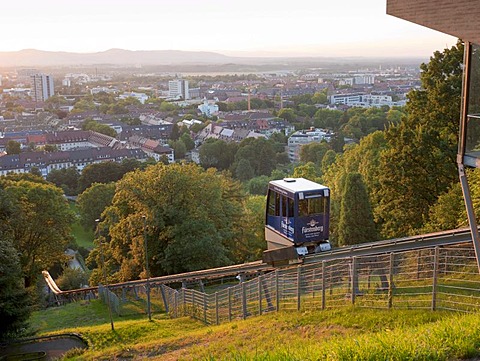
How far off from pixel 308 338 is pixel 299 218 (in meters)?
8.85

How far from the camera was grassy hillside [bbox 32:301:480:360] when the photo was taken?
603cm

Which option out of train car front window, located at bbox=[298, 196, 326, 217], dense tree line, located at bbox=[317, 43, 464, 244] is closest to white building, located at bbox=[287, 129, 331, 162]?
dense tree line, located at bbox=[317, 43, 464, 244]

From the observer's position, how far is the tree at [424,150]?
71.3ft

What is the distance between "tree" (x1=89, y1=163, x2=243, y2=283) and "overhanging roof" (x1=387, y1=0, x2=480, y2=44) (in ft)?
65.8

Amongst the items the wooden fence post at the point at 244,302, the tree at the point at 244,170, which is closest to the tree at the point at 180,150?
the tree at the point at 244,170

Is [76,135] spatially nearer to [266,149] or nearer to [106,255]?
[266,149]

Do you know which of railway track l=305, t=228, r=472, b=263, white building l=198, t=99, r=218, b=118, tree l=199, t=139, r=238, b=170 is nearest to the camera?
railway track l=305, t=228, r=472, b=263

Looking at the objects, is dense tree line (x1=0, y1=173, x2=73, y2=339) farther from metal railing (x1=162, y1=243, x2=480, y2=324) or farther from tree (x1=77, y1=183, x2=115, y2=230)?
metal railing (x1=162, y1=243, x2=480, y2=324)

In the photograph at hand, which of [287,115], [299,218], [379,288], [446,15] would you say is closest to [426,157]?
[299,218]

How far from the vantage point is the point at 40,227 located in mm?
36406

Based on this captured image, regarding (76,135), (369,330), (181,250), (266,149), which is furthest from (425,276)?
(76,135)

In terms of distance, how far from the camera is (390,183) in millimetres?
23609

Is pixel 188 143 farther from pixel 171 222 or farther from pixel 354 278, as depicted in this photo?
pixel 354 278

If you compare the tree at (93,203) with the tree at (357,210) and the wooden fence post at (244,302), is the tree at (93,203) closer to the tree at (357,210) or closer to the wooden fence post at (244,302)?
the tree at (357,210)
